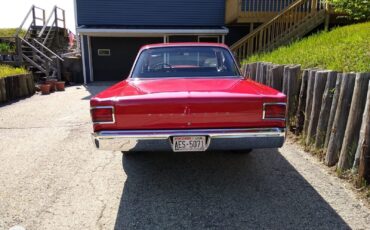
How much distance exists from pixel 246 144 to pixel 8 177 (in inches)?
124

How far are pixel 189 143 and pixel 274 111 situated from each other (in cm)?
93

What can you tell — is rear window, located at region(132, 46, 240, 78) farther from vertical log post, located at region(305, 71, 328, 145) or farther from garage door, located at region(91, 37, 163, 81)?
garage door, located at region(91, 37, 163, 81)

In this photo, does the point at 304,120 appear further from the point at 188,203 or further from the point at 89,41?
the point at 89,41

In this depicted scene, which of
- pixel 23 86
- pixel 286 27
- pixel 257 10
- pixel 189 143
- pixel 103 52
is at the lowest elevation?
pixel 23 86

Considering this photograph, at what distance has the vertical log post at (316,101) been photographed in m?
4.50

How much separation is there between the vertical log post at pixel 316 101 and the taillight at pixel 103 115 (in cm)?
A: 303

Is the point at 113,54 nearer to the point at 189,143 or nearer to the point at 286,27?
the point at 286,27

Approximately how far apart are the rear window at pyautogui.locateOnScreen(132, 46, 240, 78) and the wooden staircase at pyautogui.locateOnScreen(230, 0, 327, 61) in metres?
7.77

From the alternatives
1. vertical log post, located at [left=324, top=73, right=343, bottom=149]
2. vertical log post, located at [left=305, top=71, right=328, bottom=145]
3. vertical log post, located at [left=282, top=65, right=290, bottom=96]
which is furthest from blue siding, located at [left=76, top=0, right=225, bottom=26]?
vertical log post, located at [left=324, top=73, right=343, bottom=149]

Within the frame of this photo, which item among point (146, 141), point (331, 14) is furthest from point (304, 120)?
point (331, 14)

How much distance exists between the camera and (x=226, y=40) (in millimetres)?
16875

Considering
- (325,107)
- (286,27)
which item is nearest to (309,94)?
(325,107)

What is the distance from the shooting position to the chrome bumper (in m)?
3.14

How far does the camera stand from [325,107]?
4352mm
